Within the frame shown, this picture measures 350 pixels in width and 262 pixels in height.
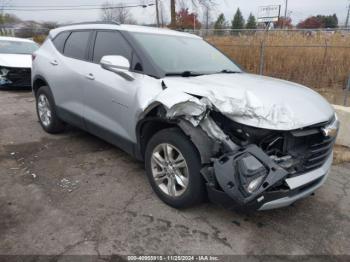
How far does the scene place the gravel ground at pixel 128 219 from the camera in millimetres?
2658

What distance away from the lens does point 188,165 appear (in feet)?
9.23

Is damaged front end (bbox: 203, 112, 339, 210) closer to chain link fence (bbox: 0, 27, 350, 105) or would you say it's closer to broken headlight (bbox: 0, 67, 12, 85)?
chain link fence (bbox: 0, 27, 350, 105)

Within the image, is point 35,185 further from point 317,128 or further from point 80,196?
point 317,128

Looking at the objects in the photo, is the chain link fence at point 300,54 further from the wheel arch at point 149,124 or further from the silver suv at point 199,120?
the wheel arch at point 149,124

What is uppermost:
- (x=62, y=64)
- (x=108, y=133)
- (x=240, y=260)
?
(x=62, y=64)

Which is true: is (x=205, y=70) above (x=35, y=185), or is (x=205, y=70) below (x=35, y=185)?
above

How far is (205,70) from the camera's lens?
381 cm

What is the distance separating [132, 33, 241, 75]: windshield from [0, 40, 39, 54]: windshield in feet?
26.3

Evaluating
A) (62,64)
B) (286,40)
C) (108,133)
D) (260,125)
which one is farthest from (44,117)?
(286,40)

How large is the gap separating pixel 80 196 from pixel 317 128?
2.42 meters

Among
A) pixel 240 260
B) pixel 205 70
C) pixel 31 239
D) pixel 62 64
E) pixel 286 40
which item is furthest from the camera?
pixel 286 40

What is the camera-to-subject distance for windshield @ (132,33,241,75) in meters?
3.59

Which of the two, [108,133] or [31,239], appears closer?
[31,239]

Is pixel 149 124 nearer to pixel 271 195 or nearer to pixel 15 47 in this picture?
pixel 271 195
